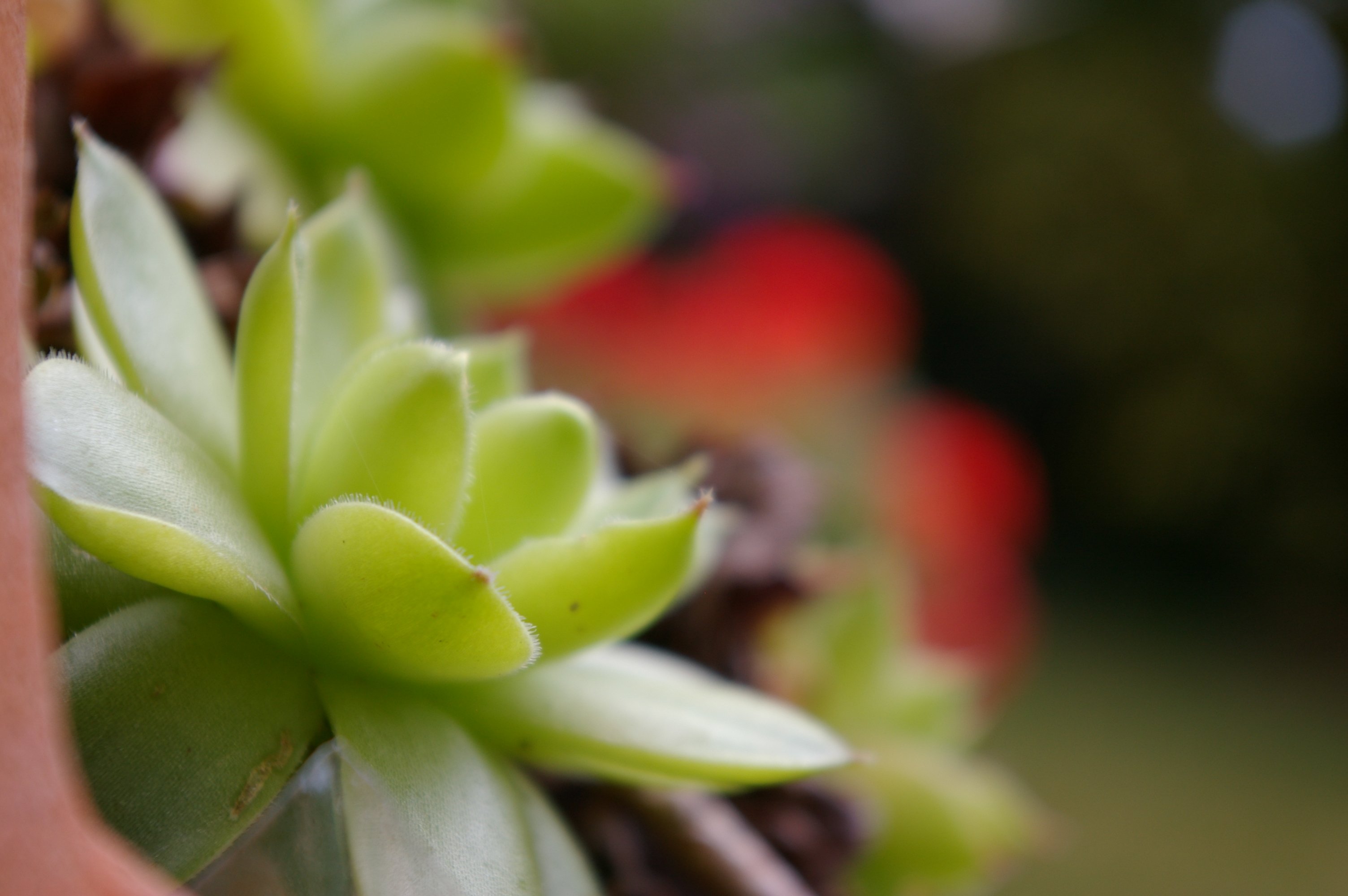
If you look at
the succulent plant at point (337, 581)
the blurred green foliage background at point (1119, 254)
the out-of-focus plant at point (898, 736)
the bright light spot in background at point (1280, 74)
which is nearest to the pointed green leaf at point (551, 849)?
the succulent plant at point (337, 581)

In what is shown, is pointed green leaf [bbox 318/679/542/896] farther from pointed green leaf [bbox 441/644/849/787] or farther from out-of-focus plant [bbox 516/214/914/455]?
out-of-focus plant [bbox 516/214/914/455]

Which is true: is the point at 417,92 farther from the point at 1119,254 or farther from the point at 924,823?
the point at 1119,254

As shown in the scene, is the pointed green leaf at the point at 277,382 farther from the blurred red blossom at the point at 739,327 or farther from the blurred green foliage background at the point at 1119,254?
the blurred green foliage background at the point at 1119,254

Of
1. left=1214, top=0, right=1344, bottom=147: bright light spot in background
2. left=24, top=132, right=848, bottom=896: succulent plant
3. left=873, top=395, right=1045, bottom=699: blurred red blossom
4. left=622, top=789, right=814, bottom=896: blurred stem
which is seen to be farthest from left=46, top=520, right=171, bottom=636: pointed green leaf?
left=1214, top=0, right=1344, bottom=147: bright light spot in background

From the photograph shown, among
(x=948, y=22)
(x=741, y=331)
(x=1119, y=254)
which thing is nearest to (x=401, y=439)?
(x=741, y=331)

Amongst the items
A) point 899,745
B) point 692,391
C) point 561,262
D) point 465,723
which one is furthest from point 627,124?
point 465,723

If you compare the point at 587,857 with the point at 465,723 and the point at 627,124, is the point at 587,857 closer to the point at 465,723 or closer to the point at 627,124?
the point at 465,723
